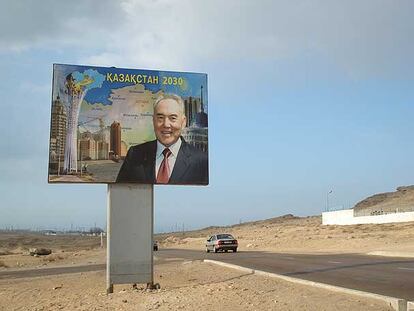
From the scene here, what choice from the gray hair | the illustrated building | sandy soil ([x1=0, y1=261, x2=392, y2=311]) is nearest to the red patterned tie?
the illustrated building

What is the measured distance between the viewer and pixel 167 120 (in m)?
17.0

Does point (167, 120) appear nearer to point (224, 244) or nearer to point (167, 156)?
point (167, 156)

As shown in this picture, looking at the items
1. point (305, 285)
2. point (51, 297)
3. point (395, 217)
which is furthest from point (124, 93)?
point (395, 217)

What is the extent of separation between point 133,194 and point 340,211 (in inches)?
2589

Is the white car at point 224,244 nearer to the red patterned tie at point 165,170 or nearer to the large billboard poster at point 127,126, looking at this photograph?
the large billboard poster at point 127,126

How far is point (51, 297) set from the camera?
1638cm

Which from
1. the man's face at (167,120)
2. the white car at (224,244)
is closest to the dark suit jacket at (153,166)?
the man's face at (167,120)

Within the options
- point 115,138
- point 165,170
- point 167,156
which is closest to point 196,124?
point 167,156

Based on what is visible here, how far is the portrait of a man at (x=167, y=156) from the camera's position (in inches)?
655

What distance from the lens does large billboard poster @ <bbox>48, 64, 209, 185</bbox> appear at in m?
16.2

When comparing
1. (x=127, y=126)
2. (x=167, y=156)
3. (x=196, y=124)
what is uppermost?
(x=196, y=124)

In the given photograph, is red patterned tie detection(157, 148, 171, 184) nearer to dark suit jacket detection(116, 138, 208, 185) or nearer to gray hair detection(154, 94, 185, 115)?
dark suit jacket detection(116, 138, 208, 185)

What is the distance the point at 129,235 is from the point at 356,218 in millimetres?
59024

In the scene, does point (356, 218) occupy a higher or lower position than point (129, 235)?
higher
